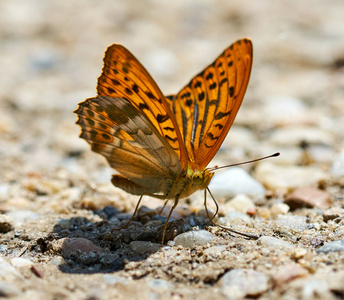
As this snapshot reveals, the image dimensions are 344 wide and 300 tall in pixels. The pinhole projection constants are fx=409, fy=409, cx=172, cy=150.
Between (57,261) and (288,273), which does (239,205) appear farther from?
(57,261)

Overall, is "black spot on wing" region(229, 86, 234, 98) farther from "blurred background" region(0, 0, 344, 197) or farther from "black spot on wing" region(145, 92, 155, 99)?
"blurred background" region(0, 0, 344, 197)

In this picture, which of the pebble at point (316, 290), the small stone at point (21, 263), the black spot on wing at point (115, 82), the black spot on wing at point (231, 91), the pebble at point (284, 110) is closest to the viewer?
the pebble at point (316, 290)

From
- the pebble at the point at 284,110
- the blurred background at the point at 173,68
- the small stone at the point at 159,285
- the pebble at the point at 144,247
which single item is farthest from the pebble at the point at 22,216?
the pebble at the point at 284,110

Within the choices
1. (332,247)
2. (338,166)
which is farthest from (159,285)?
(338,166)

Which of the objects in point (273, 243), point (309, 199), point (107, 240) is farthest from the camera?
point (309, 199)

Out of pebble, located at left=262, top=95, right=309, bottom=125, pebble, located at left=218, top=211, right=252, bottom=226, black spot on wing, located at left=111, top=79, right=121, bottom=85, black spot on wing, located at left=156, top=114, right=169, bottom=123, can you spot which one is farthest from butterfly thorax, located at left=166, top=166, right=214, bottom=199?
pebble, located at left=262, top=95, right=309, bottom=125

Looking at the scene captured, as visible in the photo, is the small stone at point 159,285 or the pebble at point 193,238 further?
the pebble at point 193,238

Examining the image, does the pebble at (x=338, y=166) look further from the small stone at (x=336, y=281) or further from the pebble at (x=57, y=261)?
the pebble at (x=57, y=261)

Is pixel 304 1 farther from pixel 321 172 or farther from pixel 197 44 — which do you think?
pixel 321 172
